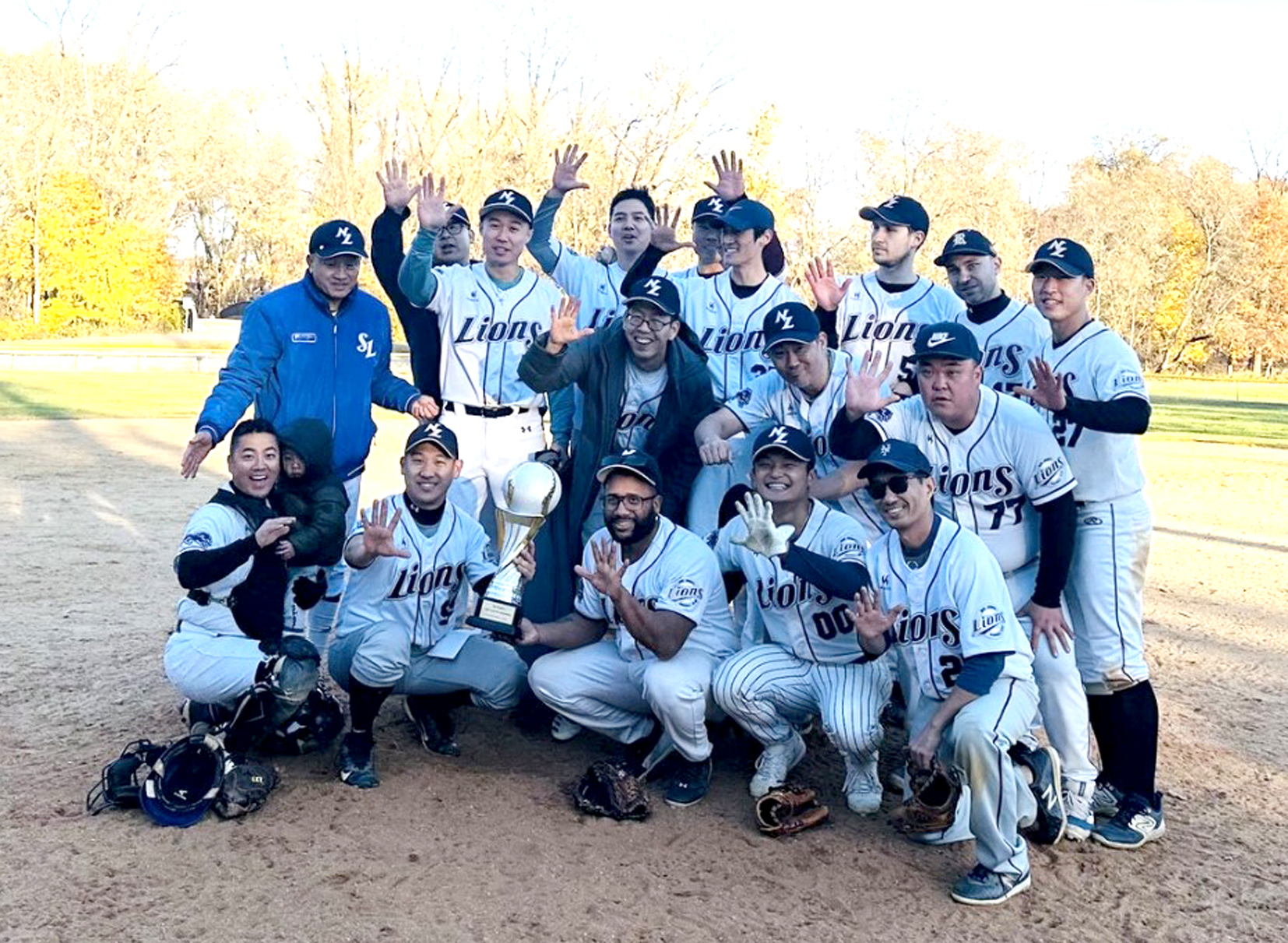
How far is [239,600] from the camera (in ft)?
14.8

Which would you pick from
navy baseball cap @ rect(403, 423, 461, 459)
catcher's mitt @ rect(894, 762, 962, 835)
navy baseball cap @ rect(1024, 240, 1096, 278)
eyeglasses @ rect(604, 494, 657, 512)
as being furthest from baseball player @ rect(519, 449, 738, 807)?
navy baseball cap @ rect(1024, 240, 1096, 278)

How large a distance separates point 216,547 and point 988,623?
2.68 meters

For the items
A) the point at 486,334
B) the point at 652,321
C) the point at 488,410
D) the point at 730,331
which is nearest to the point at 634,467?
the point at 652,321

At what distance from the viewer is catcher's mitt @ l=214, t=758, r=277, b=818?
4.03m

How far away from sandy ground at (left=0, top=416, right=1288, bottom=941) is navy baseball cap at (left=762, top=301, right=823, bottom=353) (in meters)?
1.70

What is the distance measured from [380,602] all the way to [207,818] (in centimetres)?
106

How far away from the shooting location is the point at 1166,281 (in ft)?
147

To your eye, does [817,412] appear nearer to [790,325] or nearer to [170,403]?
[790,325]


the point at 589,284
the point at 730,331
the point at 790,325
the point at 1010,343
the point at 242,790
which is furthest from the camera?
the point at 589,284

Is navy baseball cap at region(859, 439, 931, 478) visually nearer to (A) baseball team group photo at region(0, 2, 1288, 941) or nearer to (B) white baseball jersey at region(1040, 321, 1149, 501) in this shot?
(A) baseball team group photo at region(0, 2, 1288, 941)

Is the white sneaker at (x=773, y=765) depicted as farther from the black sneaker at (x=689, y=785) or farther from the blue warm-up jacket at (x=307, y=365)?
the blue warm-up jacket at (x=307, y=365)

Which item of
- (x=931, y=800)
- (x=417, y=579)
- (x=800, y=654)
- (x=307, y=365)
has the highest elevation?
(x=307, y=365)

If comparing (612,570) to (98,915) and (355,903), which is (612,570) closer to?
(355,903)

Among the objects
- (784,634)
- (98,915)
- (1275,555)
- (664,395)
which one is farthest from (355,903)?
(1275,555)
